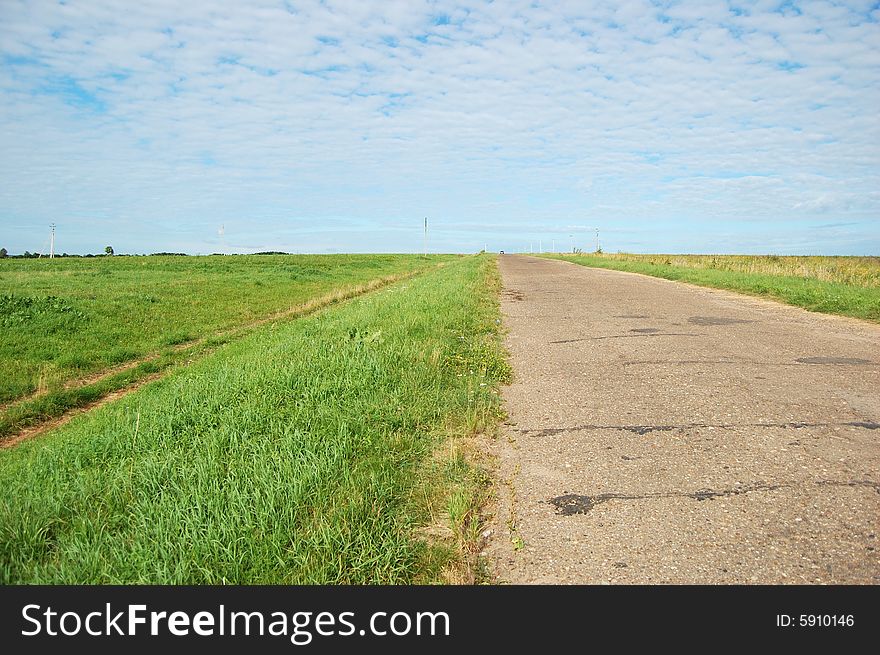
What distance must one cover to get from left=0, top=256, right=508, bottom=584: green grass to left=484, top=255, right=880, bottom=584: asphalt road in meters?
0.48

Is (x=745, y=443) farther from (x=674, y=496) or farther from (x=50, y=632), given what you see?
(x=50, y=632)

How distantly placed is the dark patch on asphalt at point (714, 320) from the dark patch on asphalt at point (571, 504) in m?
7.98

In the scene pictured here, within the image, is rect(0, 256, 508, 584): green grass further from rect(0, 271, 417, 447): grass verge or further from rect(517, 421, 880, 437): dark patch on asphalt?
rect(0, 271, 417, 447): grass verge

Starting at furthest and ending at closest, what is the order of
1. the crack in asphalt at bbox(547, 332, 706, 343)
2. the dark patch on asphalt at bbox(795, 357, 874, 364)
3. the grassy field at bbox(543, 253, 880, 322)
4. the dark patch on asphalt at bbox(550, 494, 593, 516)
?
1. the grassy field at bbox(543, 253, 880, 322)
2. the crack in asphalt at bbox(547, 332, 706, 343)
3. the dark patch on asphalt at bbox(795, 357, 874, 364)
4. the dark patch on asphalt at bbox(550, 494, 593, 516)

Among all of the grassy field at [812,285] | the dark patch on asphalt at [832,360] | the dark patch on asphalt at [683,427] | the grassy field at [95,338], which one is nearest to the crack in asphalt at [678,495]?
the dark patch on asphalt at [683,427]

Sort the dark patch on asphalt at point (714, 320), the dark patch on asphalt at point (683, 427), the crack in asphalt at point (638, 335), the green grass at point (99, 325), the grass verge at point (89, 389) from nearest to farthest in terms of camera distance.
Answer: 1. the dark patch on asphalt at point (683, 427)
2. the grass verge at point (89, 389)
3. the crack in asphalt at point (638, 335)
4. the green grass at point (99, 325)
5. the dark patch on asphalt at point (714, 320)

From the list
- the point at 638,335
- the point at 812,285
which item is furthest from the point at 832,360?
the point at 812,285

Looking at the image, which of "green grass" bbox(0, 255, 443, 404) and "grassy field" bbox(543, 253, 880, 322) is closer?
"green grass" bbox(0, 255, 443, 404)

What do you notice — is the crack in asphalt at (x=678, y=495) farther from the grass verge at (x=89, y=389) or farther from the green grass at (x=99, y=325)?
the green grass at (x=99, y=325)

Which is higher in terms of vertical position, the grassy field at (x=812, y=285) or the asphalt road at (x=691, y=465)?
the grassy field at (x=812, y=285)

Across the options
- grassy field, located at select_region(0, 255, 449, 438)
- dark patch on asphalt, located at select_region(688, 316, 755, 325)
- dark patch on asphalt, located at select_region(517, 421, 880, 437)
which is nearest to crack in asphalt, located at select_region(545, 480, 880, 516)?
dark patch on asphalt, located at select_region(517, 421, 880, 437)

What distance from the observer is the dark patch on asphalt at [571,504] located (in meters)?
3.35


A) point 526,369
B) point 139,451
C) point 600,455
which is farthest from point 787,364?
point 139,451

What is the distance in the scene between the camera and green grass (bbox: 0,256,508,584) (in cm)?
289
